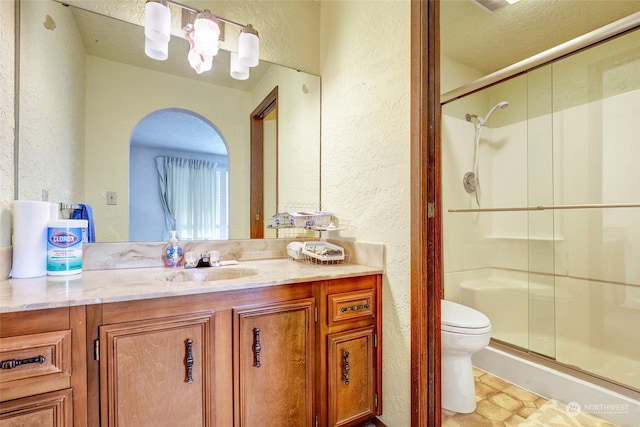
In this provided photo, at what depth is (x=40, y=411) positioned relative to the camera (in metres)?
0.72

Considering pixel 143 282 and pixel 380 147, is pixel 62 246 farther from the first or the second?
pixel 380 147

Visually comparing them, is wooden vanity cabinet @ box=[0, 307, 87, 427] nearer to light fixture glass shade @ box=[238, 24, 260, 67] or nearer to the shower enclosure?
light fixture glass shade @ box=[238, 24, 260, 67]

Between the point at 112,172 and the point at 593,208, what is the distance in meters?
2.87

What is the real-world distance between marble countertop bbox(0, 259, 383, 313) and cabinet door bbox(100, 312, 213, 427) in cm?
10

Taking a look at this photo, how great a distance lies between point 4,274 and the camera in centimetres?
96

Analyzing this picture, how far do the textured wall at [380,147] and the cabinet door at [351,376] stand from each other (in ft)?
0.27

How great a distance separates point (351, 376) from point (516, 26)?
230 centimetres

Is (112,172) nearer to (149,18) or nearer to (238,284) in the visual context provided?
(149,18)

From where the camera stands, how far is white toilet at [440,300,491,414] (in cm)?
141

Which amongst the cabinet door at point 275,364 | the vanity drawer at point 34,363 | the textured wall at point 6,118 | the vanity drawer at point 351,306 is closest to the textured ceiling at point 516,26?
the vanity drawer at point 351,306

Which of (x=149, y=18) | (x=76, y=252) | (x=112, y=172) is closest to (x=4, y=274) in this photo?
(x=76, y=252)

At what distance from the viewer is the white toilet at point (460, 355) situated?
1.41m

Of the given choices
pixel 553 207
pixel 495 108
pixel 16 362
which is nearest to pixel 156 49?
pixel 16 362

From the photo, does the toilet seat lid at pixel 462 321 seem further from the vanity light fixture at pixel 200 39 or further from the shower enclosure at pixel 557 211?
the vanity light fixture at pixel 200 39
